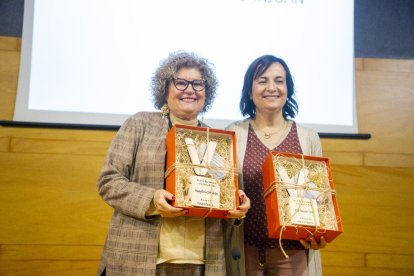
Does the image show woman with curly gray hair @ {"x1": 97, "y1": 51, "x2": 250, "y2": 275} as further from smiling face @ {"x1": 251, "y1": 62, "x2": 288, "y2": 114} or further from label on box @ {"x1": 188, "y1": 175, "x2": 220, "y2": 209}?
smiling face @ {"x1": 251, "y1": 62, "x2": 288, "y2": 114}

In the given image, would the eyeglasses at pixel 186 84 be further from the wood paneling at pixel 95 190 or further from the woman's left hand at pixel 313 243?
the wood paneling at pixel 95 190

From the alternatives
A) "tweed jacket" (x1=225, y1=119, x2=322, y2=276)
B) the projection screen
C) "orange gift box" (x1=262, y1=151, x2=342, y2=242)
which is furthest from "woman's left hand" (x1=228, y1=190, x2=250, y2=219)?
the projection screen

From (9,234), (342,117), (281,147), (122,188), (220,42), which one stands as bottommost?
(9,234)

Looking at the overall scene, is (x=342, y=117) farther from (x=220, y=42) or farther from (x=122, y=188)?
(x=122, y=188)

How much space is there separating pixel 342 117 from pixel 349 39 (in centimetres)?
50

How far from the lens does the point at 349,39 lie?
2545 millimetres

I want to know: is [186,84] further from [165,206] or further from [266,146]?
[165,206]

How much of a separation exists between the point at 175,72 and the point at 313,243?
81cm

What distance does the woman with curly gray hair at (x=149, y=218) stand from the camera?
1.31 meters

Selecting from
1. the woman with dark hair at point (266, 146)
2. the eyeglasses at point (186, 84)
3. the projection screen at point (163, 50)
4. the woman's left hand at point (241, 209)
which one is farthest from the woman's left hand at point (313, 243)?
the projection screen at point (163, 50)

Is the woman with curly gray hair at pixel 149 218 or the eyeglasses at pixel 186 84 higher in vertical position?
the eyeglasses at pixel 186 84

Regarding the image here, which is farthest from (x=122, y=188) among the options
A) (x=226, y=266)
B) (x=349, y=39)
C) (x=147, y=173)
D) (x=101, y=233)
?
(x=349, y=39)

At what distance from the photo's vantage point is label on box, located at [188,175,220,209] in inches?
48.6

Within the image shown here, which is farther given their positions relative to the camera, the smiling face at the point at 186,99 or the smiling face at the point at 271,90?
the smiling face at the point at 271,90
